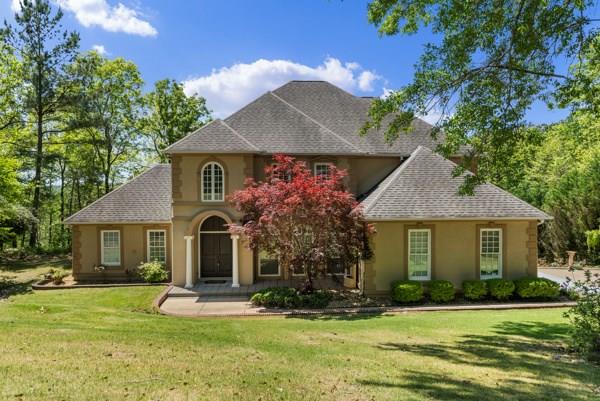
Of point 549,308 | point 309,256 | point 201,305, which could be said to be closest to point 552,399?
point 309,256

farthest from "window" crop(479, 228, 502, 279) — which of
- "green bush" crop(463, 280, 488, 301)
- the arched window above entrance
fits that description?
the arched window above entrance

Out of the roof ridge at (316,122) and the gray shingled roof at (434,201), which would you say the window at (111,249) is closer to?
the roof ridge at (316,122)

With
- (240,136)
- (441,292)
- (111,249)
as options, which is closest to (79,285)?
(111,249)

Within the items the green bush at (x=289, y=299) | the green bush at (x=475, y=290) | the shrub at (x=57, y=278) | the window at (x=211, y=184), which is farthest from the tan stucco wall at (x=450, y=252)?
the shrub at (x=57, y=278)

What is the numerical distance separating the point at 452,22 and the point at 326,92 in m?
15.1

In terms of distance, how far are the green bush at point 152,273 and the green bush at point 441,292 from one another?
40.6 ft

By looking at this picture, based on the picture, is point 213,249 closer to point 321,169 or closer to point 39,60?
point 321,169

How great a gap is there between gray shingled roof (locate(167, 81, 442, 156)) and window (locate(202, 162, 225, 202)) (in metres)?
0.96

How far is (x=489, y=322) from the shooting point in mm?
11891

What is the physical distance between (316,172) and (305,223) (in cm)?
538

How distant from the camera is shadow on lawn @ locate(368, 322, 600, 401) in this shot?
18.5ft

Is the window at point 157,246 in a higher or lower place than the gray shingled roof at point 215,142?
lower

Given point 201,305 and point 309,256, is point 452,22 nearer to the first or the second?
point 309,256

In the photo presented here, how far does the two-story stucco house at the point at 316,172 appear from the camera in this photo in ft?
52.0
